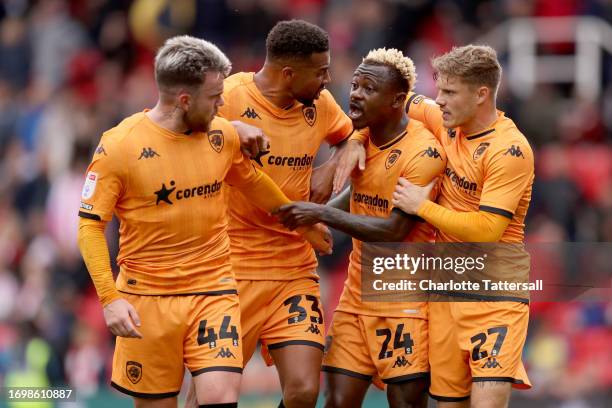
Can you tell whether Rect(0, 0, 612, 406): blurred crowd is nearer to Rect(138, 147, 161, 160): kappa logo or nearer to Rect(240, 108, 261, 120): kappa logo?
Rect(240, 108, 261, 120): kappa logo

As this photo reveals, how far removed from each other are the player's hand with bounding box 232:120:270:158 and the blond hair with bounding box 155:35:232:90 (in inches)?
19.4

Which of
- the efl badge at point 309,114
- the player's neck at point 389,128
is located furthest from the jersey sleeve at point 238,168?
the player's neck at point 389,128

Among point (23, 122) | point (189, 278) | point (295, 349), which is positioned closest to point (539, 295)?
point (295, 349)

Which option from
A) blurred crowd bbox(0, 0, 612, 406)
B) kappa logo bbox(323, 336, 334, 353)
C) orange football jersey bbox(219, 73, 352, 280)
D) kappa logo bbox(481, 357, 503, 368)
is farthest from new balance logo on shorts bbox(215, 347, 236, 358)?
blurred crowd bbox(0, 0, 612, 406)

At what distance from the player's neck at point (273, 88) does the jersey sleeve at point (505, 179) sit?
1.48 meters

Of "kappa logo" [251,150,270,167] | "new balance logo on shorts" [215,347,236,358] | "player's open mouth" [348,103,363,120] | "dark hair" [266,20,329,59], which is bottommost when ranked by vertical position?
"new balance logo on shorts" [215,347,236,358]

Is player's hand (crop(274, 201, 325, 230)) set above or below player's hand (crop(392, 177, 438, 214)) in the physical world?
below

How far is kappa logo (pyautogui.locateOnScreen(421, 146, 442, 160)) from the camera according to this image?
31.7ft

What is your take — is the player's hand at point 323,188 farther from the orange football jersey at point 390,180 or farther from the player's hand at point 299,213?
the player's hand at point 299,213

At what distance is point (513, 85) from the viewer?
17.0 m

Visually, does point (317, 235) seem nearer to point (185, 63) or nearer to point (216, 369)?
point (216, 369)

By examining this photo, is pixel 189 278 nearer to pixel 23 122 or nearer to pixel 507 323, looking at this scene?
pixel 507 323

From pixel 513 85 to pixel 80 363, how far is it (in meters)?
5.86

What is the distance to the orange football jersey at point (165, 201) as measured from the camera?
8.92 m
